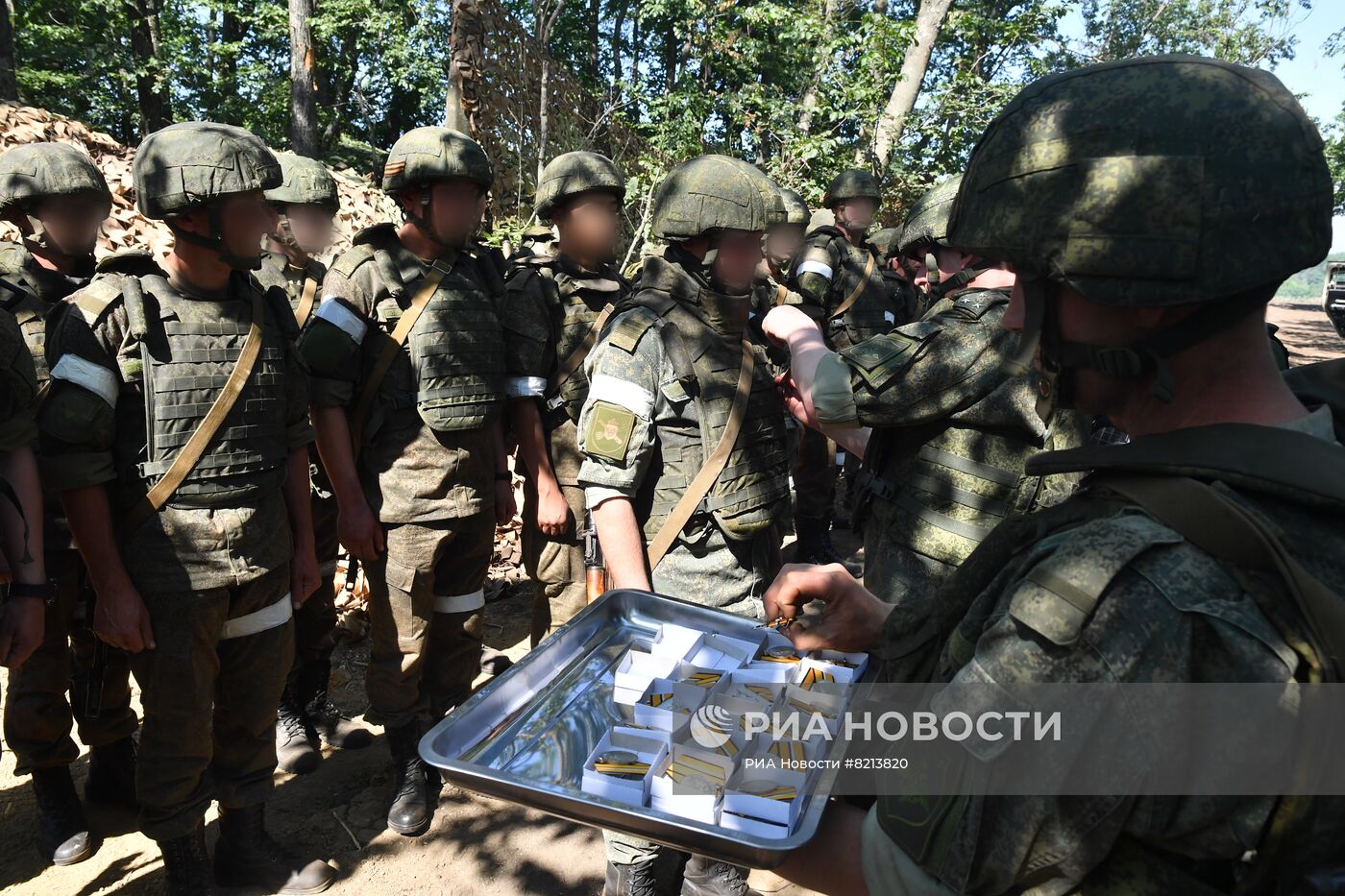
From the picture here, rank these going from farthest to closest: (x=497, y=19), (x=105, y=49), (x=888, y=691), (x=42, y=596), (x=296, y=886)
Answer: (x=105, y=49)
(x=497, y=19)
(x=296, y=886)
(x=42, y=596)
(x=888, y=691)

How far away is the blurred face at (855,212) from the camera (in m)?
7.89

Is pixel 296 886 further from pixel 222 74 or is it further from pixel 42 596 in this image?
pixel 222 74

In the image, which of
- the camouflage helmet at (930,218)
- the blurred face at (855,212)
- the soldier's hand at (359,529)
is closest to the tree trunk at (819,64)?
the blurred face at (855,212)

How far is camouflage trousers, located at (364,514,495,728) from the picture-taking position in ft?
12.3

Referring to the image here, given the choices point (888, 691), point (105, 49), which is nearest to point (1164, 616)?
point (888, 691)

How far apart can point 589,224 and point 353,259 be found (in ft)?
4.17

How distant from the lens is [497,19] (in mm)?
7543

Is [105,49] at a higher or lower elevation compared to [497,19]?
higher

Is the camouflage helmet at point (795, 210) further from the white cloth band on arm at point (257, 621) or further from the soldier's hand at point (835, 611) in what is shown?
the soldier's hand at point (835, 611)

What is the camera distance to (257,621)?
3.17 meters

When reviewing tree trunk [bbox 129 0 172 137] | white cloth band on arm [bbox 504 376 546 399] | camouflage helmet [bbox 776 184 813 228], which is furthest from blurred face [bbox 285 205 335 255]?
tree trunk [bbox 129 0 172 137]

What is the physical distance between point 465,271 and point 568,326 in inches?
28.5

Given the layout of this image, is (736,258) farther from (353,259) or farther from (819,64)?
(819,64)

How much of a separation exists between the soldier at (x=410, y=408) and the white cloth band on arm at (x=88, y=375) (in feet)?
2.70
